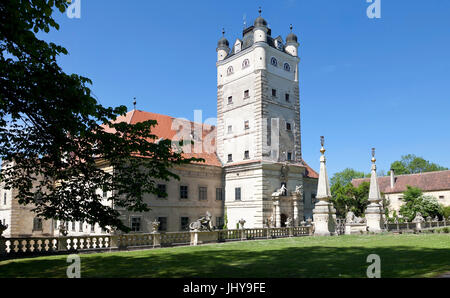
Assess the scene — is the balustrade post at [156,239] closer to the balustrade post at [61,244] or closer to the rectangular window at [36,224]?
the balustrade post at [61,244]

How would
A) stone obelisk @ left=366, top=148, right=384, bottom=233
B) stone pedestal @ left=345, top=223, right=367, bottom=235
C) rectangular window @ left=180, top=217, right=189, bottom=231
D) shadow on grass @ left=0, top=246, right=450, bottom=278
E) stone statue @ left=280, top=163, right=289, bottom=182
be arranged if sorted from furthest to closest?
stone statue @ left=280, top=163, right=289, bottom=182 → rectangular window @ left=180, top=217, right=189, bottom=231 → stone obelisk @ left=366, top=148, right=384, bottom=233 → stone pedestal @ left=345, top=223, right=367, bottom=235 → shadow on grass @ left=0, top=246, right=450, bottom=278

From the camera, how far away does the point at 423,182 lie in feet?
192

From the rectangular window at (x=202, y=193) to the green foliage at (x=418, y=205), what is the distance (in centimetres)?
3093

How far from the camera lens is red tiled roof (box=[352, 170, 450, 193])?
56031 millimetres

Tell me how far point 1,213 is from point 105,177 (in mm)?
34375

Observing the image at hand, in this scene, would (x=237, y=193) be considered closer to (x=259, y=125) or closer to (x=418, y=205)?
(x=259, y=125)

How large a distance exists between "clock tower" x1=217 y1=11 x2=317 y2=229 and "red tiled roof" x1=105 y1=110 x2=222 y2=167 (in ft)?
4.32

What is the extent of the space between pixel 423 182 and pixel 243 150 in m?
38.3

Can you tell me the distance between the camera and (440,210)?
49531mm

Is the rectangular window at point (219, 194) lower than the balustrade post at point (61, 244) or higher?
higher

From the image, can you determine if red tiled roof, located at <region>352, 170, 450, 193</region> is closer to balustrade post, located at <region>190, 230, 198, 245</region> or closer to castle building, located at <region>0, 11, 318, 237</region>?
castle building, located at <region>0, 11, 318, 237</region>

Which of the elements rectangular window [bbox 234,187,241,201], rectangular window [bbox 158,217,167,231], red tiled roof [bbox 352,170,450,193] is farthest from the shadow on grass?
red tiled roof [bbox 352,170,450,193]

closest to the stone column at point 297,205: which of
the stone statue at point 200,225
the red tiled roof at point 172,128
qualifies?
the red tiled roof at point 172,128

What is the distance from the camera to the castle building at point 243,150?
3422 centimetres
